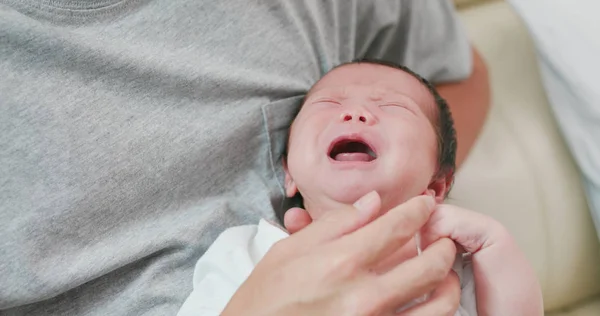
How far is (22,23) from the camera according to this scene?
2.40 feet

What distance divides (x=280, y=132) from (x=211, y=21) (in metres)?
0.21

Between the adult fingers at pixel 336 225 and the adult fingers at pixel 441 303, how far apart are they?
0.37ft

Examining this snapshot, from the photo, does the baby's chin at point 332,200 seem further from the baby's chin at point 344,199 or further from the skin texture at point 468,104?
the skin texture at point 468,104

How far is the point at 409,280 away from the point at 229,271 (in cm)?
28

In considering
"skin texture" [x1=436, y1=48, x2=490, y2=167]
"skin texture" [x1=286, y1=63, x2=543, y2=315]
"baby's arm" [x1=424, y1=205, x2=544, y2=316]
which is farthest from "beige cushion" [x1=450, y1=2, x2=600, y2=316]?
"baby's arm" [x1=424, y1=205, x2=544, y2=316]

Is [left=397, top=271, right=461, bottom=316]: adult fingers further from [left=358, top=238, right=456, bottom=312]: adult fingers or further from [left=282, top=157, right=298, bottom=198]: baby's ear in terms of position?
[left=282, top=157, right=298, bottom=198]: baby's ear

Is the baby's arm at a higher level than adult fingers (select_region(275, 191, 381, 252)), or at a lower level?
lower

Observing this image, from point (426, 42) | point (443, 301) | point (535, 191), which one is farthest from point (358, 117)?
point (535, 191)

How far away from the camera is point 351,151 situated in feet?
2.83

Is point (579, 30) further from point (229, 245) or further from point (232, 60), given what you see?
point (229, 245)

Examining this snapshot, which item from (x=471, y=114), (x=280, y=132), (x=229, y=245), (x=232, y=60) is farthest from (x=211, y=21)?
(x=471, y=114)

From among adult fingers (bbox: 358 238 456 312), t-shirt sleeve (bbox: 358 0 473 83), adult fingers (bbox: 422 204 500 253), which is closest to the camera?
adult fingers (bbox: 358 238 456 312)

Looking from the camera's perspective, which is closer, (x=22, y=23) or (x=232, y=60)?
(x=22, y=23)

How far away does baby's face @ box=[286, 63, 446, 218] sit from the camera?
2.54ft
